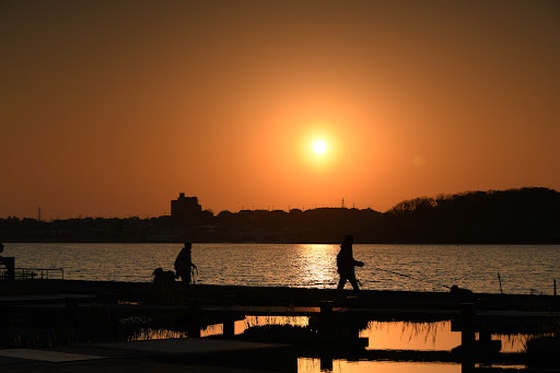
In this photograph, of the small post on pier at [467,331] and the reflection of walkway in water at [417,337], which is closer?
the small post on pier at [467,331]

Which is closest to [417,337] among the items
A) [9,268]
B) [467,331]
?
[467,331]

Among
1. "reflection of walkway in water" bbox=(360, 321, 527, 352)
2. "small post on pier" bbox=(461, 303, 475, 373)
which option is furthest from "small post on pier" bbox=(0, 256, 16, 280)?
"small post on pier" bbox=(461, 303, 475, 373)

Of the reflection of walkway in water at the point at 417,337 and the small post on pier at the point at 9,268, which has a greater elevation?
the small post on pier at the point at 9,268

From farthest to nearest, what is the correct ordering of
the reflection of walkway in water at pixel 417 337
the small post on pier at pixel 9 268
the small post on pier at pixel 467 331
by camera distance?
the small post on pier at pixel 9 268 → the reflection of walkway in water at pixel 417 337 → the small post on pier at pixel 467 331

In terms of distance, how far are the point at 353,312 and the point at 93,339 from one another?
6.25m

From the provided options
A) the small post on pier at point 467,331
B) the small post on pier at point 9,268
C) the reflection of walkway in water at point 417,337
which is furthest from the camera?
the small post on pier at point 9,268

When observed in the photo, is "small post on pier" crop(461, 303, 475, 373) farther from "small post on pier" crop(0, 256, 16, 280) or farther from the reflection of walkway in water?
"small post on pier" crop(0, 256, 16, 280)

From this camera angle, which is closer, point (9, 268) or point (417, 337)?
point (417, 337)

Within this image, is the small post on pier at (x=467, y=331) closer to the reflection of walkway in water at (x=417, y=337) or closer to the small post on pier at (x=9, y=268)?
the reflection of walkway in water at (x=417, y=337)

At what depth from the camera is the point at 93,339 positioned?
86.9ft

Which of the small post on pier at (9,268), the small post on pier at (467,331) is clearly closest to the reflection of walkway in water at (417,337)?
the small post on pier at (467,331)

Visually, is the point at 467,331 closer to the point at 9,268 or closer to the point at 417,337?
the point at 417,337

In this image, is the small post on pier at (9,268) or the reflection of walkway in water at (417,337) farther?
the small post on pier at (9,268)

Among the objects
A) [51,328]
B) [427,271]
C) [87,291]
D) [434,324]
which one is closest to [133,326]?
[51,328]
